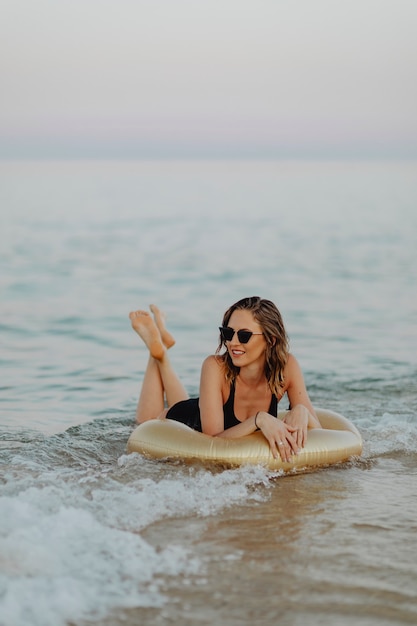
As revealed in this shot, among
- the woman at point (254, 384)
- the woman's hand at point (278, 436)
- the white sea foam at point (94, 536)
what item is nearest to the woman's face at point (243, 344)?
the woman at point (254, 384)

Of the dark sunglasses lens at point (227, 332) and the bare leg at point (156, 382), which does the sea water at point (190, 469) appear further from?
the dark sunglasses lens at point (227, 332)

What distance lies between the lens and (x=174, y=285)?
635 inches

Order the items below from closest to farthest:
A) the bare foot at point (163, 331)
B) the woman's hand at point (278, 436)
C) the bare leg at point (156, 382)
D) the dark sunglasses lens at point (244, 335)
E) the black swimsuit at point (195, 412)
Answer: the woman's hand at point (278, 436) < the dark sunglasses lens at point (244, 335) < the black swimsuit at point (195, 412) < the bare leg at point (156, 382) < the bare foot at point (163, 331)

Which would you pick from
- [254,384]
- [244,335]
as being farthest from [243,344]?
[254,384]

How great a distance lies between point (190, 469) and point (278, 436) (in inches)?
20.3

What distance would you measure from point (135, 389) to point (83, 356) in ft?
5.42

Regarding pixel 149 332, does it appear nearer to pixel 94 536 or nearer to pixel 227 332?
pixel 227 332

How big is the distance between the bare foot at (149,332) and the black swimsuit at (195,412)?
0.60 meters

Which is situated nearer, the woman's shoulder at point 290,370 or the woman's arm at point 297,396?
the woman's arm at point 297,396

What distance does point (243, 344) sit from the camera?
5254 millimetres

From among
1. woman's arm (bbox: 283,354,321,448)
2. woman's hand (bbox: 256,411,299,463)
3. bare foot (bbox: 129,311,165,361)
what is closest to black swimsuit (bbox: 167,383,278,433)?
woman's arm (bbox: 283,354,321,448)

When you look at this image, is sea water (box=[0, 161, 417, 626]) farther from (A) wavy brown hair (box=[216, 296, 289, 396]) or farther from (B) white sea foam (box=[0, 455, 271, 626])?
(A) wavy brown hair (box=[216, 296, 289, 396])

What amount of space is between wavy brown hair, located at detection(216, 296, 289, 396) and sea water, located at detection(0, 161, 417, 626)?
0.61 meters

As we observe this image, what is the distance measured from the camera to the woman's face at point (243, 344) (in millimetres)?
5266
